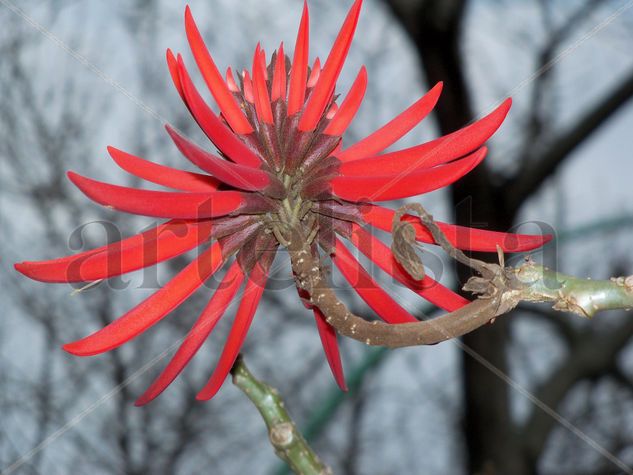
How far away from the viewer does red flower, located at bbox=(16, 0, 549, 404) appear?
1.17 ft

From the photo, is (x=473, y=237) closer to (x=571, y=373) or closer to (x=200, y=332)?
(x=200, y=332)

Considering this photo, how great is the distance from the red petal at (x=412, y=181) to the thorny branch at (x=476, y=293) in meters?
0.02

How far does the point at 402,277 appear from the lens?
40cm

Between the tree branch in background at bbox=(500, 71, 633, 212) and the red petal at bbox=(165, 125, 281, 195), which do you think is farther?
the tree branch in background at bbox=(500, 71, 633, 212)

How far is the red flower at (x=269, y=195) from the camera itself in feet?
1.17

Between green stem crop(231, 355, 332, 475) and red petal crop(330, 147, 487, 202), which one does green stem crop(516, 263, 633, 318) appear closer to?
red petal crop(330, 147, 487, 202)

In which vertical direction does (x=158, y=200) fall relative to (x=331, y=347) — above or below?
above

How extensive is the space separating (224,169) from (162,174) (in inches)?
2.3

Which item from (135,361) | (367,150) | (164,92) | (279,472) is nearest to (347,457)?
(135,361)

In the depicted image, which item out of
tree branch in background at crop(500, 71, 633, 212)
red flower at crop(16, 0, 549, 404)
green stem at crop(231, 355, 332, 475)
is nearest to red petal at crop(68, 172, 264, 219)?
red flower at crop(16, 0, 549, 404)

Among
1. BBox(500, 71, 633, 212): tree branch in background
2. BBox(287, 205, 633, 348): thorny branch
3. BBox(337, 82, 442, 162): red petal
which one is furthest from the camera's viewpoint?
BBox(500, 71, 633, 212): tree branch in background

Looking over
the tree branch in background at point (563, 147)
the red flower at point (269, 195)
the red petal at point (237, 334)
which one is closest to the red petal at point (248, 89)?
the red flower at point (269, 195)

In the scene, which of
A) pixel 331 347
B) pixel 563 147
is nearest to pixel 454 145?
pixel 331 347

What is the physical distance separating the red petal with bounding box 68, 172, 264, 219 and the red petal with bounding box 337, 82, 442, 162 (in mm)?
85
